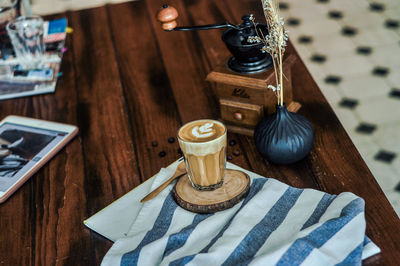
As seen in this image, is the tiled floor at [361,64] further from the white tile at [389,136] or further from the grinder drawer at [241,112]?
the grinder drawer at [241,112]

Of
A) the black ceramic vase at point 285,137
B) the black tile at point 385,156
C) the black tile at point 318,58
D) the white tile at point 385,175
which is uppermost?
the black ceramic vase at point 285,137

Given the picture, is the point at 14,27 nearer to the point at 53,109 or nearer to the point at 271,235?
the point at 53,109

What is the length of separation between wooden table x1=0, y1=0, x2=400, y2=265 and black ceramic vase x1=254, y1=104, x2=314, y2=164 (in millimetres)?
41

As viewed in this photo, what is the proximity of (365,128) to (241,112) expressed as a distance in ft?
5.29

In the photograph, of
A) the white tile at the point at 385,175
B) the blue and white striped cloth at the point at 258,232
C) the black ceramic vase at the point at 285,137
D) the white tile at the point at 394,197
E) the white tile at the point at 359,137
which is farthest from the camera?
the white tile at the point at 359,137

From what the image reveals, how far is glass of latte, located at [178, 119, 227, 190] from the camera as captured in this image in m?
1.09

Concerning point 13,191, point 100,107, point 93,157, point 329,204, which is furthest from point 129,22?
point 329,204

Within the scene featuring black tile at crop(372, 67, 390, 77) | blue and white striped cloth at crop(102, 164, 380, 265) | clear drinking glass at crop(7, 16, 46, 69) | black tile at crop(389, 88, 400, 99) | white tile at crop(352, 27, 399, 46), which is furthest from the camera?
white tile at crop(352, 27, 399, 46)

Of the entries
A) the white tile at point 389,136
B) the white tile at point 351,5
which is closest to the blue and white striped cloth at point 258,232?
the white tile at point 389,136

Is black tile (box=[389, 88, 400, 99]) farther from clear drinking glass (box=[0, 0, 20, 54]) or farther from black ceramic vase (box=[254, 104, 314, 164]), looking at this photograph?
clear drinking glass (box=[0, 0, 20, 54])

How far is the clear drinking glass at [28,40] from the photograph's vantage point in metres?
1.90

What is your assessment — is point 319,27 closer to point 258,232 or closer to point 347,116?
point 347,116

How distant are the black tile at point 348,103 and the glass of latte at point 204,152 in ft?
6.54

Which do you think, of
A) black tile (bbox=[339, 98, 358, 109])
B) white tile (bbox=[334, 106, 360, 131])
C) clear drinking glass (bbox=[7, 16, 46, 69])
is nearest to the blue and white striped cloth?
clear drinking glass (bbox=[7, 16, 46, 69])
